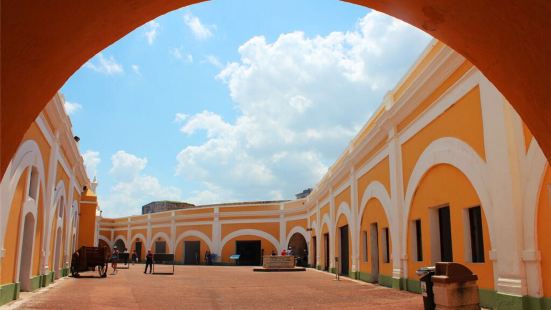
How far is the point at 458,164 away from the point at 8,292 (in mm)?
9626

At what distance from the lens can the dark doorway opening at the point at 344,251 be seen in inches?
886

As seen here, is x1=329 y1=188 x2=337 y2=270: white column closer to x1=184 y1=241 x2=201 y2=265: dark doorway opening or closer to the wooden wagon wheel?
the wooden wagon wheel

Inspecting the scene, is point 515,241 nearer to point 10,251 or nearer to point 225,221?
point 10,251

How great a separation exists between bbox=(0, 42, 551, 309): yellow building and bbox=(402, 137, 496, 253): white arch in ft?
0.07

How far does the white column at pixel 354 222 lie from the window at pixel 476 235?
30.4 feet

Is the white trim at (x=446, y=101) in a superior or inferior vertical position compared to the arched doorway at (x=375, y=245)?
superior

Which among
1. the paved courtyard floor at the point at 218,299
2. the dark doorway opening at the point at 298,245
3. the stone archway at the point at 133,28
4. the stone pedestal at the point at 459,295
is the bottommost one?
the paved courtyard floor at the point at 218,299

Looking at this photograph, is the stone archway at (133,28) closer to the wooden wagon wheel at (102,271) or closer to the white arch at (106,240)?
the wooden wagon wheel at (102,271)

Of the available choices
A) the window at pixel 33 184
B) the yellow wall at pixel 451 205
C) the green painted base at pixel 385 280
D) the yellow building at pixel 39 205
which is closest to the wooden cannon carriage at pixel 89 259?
the yellow building at pixel 39 205

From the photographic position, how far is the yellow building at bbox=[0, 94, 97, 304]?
10484 millimetres

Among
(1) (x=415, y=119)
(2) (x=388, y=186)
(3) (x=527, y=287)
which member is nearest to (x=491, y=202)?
(3) (x=527, y=287)

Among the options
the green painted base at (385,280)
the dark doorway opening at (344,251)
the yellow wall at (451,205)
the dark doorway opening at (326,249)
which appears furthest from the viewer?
the dark doorway opening at (326,249)

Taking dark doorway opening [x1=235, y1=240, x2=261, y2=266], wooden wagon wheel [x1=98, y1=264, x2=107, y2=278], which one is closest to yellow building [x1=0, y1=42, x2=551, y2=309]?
wooden wagon wheel [x1=98, y1=264, x2=107, y2=278]

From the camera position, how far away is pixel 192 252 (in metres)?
41.3
